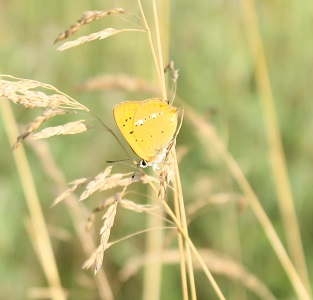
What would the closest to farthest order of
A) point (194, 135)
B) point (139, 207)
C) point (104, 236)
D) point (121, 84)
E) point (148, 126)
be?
1. point (104, 236)
2. point (139, 207)
3. point (148, 126)
4. point (121, 84)
5. point (194, 135)

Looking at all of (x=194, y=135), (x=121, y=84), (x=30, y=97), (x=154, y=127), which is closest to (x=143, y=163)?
(x=154, y=127)

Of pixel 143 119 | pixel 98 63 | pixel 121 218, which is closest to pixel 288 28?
pixel 98 63

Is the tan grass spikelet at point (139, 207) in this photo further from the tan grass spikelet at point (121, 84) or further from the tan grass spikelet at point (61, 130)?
the tan grass spikelet at point (121, 84)

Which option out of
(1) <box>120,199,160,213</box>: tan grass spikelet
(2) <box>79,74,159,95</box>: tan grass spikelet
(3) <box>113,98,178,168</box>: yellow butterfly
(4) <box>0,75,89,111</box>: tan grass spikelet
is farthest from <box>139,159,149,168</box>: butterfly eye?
(2) <box>79,74,159,95</box>: tan grass spikelet

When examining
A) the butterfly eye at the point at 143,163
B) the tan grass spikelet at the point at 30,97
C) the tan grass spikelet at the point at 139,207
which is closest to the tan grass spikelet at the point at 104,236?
the tan grass spikelet at the point at 139,207

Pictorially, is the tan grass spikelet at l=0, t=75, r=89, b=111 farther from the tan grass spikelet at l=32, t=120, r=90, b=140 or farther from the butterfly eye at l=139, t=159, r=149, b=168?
the butterfly eye at l=139, t=159, r=149, b=168

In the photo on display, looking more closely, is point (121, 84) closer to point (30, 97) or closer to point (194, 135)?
point (30, 97)
